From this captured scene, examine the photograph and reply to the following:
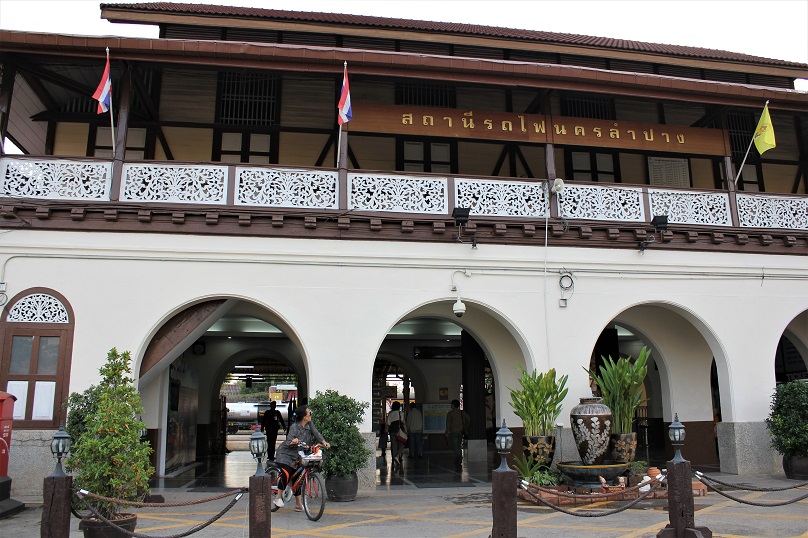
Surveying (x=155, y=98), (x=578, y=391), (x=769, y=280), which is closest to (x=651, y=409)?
(x=769, y=280)

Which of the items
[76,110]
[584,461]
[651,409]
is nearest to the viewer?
[584,461]

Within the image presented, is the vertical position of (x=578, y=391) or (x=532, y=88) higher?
(x=532, y=88)

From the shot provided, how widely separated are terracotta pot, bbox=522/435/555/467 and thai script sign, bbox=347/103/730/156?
18.5ft

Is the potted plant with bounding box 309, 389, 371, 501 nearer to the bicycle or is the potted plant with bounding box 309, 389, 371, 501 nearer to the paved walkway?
the paved walkway

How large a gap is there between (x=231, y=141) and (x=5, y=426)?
7.08 metres

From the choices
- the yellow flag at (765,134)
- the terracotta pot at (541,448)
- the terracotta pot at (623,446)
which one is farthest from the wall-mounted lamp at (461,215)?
the yellow flag at (765,134)

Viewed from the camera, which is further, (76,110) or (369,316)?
(76,110)

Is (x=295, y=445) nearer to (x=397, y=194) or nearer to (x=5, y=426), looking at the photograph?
(x=5, y=426)

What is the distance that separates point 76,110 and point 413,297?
8.26 metres

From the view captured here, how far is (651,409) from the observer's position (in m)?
20.3

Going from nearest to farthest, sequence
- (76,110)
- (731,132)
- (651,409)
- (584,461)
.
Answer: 1. (584,461)
2. (76,110)
3. (731,132)
4. (651,409)

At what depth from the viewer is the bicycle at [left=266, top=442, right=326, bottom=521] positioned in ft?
28.6

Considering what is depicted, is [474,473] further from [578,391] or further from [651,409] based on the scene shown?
[651,409]

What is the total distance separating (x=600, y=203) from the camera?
12773 mm
